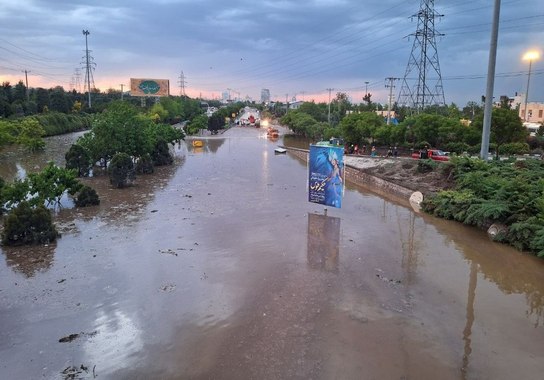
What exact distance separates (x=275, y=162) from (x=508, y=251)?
103ft

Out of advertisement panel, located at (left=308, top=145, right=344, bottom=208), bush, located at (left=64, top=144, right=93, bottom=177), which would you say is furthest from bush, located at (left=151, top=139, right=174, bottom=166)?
advertisement panel, located at (left=308, top=145, right=344, bottom=208)

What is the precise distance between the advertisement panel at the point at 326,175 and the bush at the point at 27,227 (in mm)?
11744

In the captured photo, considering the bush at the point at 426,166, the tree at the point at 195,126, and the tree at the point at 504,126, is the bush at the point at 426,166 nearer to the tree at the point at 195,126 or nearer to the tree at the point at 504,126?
the tree at the point at 504,126

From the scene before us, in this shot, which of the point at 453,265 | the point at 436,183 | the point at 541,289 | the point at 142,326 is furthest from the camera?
the point at 436,183

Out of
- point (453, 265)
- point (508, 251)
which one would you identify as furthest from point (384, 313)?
point (508, 251)

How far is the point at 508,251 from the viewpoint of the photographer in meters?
17.4

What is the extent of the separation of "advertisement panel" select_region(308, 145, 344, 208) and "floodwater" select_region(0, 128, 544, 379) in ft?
3.56

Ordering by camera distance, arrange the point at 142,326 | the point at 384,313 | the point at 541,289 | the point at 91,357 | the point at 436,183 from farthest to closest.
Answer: the point at 436,183
the point at 541,289
the point at 384,313
the point at 142,326
the point at 91,357

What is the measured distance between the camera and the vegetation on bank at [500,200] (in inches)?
682

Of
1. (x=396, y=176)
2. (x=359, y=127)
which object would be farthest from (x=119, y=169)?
(x=359, y=127)

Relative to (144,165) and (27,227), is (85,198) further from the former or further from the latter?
(144,165)

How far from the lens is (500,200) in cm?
1991

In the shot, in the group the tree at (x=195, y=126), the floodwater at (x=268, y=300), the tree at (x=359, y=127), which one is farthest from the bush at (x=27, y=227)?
the tree at (x=195, y=126)

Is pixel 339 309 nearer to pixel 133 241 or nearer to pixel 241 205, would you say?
pixel 133 241
